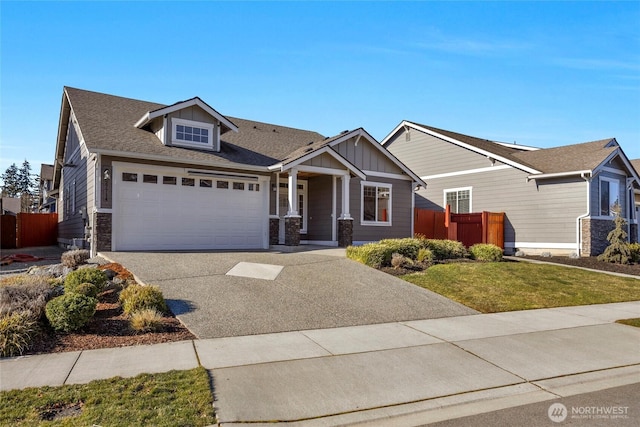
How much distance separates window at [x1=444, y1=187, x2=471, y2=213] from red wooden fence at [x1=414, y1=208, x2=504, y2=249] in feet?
6.36

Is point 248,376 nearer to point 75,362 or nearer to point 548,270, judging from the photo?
point 75,362

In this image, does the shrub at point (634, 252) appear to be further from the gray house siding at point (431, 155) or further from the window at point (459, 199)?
the window at point (459, 199)

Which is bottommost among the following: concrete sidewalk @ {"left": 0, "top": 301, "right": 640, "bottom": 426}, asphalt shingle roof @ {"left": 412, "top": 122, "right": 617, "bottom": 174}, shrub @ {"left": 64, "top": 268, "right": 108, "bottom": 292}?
concrete sidewalk @ {"left": 0, "top": 301, "right": 640, "bottom": 426}

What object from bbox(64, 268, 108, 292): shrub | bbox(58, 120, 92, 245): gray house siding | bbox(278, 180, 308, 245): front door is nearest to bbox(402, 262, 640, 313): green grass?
bbox(278, 180, 308, 245): front door

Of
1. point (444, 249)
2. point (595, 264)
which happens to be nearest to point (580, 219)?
point (595, 264)

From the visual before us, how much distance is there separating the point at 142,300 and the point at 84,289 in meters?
1.22

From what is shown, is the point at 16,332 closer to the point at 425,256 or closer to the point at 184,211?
the point at 184,211

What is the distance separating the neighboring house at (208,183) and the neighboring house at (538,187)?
382 centimetres

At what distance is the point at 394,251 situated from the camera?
13.6 meters

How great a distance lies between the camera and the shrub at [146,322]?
6816 millimetres

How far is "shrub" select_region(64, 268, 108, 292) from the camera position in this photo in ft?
27.3

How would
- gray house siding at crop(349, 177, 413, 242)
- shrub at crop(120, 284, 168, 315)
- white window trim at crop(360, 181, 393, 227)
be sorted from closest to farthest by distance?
shrub at crop(120, 284, 168, 315), gray house siding at crop(349, 177, 413, 242), white window trim at crop(360, 181, 393, 227)

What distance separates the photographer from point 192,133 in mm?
16234

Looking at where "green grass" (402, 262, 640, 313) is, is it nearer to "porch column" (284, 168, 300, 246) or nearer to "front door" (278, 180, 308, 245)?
"porch column" (284, 168, 300, 246)
